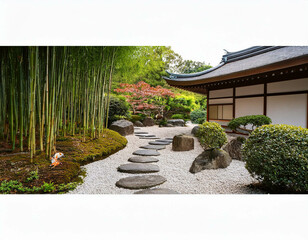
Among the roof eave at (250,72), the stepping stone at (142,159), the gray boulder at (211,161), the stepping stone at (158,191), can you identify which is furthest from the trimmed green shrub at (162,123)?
the stepping stone at (158,191)

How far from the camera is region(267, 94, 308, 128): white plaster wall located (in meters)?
2.81

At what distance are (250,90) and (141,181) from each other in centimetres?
263

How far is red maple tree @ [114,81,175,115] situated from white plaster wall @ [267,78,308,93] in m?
2.54

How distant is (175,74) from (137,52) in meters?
1.54

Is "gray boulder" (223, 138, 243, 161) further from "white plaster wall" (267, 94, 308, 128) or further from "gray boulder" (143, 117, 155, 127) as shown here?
"gray boulder" (143, 117, 155, 127)

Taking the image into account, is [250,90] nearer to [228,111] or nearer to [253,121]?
[228,111]

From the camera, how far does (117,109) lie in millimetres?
4188

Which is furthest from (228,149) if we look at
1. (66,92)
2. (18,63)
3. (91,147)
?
(18,63)

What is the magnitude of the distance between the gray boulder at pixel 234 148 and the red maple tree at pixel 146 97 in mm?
2341

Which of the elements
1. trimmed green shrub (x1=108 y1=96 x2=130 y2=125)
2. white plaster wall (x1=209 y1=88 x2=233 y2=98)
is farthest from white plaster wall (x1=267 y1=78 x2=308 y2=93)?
trimmed green shrub (x1=108 y1=96 x2=130 y2=125)

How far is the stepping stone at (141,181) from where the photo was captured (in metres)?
1.91

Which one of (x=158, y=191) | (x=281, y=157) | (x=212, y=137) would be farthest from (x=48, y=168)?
(x=281, y=157)

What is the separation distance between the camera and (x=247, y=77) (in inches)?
122

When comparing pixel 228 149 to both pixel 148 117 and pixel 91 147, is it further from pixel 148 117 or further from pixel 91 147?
pixel 148 117
